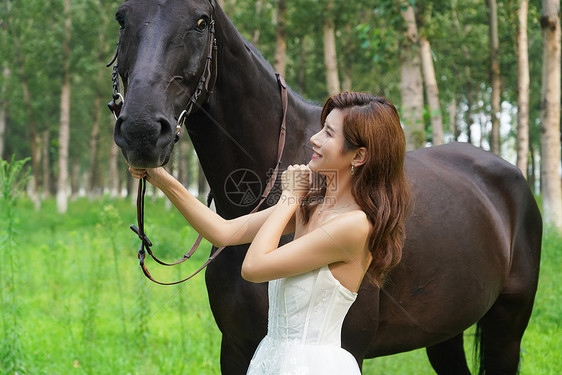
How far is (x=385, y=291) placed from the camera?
105 inches

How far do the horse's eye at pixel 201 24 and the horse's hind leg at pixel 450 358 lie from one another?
2.90 meters

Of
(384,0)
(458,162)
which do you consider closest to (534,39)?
(384,0)

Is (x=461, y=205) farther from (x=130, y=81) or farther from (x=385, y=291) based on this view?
(x=130, y=81)

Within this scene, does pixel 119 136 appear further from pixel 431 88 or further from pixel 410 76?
pixel 431 88

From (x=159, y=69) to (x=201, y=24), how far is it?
0.35 metres

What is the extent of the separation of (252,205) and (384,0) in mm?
6265

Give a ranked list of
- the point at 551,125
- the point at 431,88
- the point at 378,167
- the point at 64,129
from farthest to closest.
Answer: the point at 64,129 < the point at 431,88 < the point at 551,125 < the point at 378,167

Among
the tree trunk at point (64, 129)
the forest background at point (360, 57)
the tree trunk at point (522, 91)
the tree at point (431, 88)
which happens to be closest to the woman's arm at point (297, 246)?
the forest background at point (360, 57)

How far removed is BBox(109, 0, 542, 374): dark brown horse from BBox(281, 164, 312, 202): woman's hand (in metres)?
0.45

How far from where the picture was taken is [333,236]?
1.90m

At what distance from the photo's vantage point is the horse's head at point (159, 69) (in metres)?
1.81
